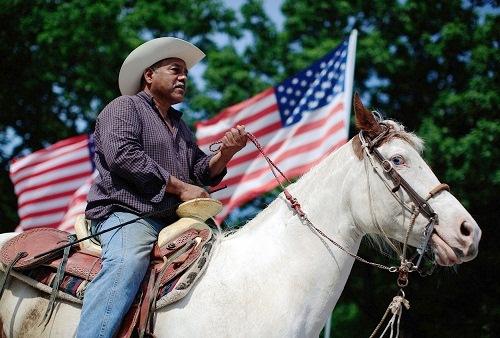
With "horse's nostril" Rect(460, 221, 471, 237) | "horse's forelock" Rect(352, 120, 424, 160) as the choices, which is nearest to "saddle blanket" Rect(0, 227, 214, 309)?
"horse's forelock" Rect(352, 120, 424, 160)

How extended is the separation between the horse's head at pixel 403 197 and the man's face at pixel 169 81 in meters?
1.41

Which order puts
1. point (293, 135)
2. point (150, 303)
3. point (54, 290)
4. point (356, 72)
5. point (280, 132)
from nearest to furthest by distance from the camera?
1. point (150, 303)
2. point (54, 290)
3. point (293, 135)
4. point (280, 132)
5. point (356, 72)

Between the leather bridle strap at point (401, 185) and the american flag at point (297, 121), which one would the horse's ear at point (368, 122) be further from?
the american flag at point (297, 121)

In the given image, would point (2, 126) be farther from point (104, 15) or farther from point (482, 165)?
point (482, 165)

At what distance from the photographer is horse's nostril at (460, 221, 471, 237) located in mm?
4613

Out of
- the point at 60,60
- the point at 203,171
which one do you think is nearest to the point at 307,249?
the point at 203,171

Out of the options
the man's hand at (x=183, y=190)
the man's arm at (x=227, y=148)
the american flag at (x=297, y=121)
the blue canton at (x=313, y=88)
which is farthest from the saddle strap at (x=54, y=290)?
the blue canton at (x=313, y=88)

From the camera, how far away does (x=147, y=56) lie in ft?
18.8

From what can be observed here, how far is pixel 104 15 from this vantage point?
76.2 feet

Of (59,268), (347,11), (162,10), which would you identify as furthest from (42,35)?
(59,268)

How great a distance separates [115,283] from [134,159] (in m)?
0.82

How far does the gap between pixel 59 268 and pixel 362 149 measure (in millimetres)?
2218

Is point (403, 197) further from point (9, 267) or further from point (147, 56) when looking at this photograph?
point (9, 267)

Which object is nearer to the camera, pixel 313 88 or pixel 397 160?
pixel 397 160
